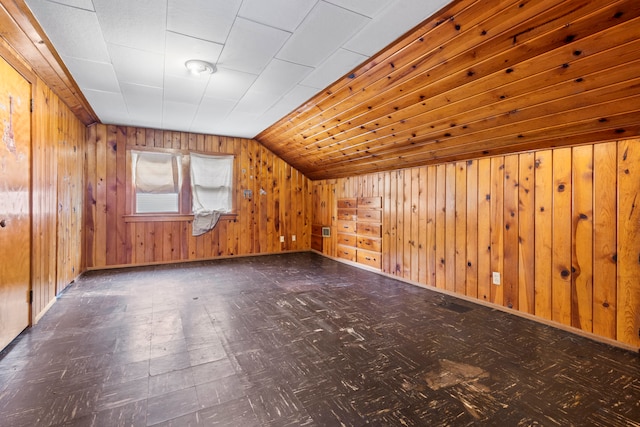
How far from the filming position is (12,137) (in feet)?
A: 6.89

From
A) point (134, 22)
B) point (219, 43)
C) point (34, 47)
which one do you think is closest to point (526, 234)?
point (219, 43)

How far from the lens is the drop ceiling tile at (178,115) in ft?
12.0

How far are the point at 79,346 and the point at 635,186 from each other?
13.6 feet

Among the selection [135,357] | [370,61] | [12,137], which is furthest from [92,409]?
[370,61]

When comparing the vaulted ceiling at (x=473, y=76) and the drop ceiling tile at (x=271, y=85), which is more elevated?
the drop ceiling tile at (x=271, y=85)

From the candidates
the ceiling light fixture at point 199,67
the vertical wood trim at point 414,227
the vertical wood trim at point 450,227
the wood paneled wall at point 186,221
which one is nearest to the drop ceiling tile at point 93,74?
the ceiling light fixture at point 199,67

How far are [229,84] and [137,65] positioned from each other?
2.64 feet

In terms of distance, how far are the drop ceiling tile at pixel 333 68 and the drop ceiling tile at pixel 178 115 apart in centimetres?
171

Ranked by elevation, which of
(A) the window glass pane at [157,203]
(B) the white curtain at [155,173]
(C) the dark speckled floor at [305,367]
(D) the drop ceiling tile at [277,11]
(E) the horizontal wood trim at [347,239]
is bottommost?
(C) the dark speckled floor at [305,367]

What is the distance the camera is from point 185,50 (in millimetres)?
2316

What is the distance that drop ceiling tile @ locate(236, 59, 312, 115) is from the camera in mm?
2596

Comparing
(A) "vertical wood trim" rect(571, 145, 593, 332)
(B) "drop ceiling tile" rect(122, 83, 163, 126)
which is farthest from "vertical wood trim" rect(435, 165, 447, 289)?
(B) "drop ceiling tile" rect(122, 83, 163, 126)

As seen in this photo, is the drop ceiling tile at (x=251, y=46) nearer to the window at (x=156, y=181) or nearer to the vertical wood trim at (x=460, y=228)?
the vertical wood trim at (x=460, y=228)

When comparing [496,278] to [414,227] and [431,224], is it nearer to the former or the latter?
[431,224]
